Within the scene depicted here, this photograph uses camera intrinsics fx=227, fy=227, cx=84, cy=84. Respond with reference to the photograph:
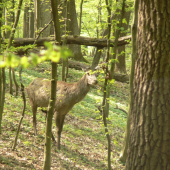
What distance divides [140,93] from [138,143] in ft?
3.14

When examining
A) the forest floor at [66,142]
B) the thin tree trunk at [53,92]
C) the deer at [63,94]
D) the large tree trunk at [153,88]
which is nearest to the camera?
the thin tree trunk at [53,92]

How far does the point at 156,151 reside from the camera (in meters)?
4.16

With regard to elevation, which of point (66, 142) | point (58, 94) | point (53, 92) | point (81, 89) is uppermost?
point (53, 92)

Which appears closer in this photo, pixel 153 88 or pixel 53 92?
pixel 53 92

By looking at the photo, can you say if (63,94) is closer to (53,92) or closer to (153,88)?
(53,92)

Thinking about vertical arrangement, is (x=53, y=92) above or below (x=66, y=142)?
above

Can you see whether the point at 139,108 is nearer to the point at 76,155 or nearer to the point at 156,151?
the point at 156,151

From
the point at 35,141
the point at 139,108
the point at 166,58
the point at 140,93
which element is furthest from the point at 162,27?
the point at 35,141

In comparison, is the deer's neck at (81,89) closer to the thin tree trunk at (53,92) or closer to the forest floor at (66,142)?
the forest floor at (66,142)

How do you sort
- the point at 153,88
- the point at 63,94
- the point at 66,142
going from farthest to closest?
the point at 66,142 < the point at 63,94 < the point at 153,88

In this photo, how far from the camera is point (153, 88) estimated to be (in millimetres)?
4168

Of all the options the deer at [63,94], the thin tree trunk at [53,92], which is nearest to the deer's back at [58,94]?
the deer at [63,94]

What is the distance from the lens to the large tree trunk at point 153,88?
4.02m

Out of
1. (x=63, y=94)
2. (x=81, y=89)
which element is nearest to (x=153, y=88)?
(x=81, y=89)
